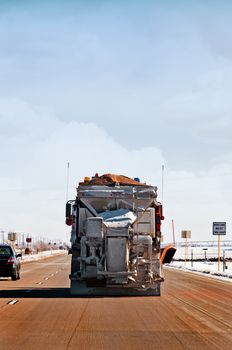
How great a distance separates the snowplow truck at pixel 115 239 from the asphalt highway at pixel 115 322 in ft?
1.68

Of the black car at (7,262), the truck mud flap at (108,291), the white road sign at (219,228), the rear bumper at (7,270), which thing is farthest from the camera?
the white road sign at (219,228)

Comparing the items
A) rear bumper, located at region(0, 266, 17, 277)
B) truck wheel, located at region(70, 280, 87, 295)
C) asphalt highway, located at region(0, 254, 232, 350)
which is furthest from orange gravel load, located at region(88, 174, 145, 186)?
rear bumper, located at region(0, 266, 17, 277)

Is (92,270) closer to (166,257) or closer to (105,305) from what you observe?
(105,305)

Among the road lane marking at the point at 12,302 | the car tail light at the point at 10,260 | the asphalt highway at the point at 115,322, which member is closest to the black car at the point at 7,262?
the car tail light at the point at 10,260

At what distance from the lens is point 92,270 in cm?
2138

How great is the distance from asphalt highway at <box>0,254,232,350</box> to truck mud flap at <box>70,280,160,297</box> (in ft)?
0.69

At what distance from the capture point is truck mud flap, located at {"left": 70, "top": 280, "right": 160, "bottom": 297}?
21.8m

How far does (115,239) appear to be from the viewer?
21.2m

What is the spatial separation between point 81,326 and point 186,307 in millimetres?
5250

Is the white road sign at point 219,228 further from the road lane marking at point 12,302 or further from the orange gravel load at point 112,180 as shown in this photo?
the road lane marking at point 12,302

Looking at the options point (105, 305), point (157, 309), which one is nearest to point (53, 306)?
point (105, 305)

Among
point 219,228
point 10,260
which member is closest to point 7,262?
point 10,260

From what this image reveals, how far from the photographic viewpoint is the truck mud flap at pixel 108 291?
71.6 ft

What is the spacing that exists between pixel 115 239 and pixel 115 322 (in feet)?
19.8
